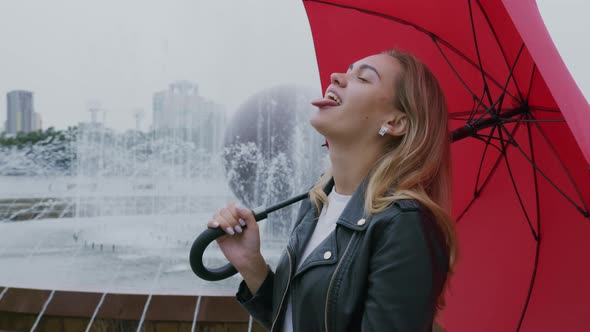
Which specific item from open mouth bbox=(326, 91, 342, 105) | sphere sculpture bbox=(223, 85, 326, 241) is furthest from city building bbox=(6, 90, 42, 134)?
open mouth bbox=(326, 91, 342, 105)

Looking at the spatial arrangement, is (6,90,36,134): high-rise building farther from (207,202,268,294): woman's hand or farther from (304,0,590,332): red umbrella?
(207,202,268,294): woman's hand

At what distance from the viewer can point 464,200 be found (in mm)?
2268

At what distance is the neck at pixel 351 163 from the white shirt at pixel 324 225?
3 centimetres

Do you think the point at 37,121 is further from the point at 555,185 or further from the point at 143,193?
the point at 555,185

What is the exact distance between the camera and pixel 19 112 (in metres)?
9.85

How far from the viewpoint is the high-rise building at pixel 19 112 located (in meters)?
9.55

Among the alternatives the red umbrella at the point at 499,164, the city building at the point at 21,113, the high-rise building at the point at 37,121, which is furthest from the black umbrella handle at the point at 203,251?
the city building at the point at 21,113

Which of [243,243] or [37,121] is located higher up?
[37,121]

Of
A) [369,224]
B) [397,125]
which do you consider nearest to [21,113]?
[397,125]

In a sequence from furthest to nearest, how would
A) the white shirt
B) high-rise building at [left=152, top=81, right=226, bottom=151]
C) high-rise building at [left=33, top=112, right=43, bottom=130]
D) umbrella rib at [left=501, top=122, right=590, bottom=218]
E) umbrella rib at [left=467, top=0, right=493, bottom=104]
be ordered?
high-rise building at [left=33, top=112, right=43, bottom=130] < high-rise building at [left=152, top=81, right=226, bottom=151] < umbrella rib at [left=467, top=0, right=493, bottom=104] < umbrella rib at [left=501, top=122, right=590, bottom=218] < the white shirt

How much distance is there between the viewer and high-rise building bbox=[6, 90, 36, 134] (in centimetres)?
955

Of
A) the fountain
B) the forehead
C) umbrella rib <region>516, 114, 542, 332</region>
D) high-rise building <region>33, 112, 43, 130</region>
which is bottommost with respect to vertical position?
umbrella rib <region>516, 114, 542, 332</region>

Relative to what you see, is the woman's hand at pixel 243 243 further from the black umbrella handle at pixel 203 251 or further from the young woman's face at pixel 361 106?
the young woman's face at pixel 361 106

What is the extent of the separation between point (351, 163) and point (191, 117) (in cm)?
723
